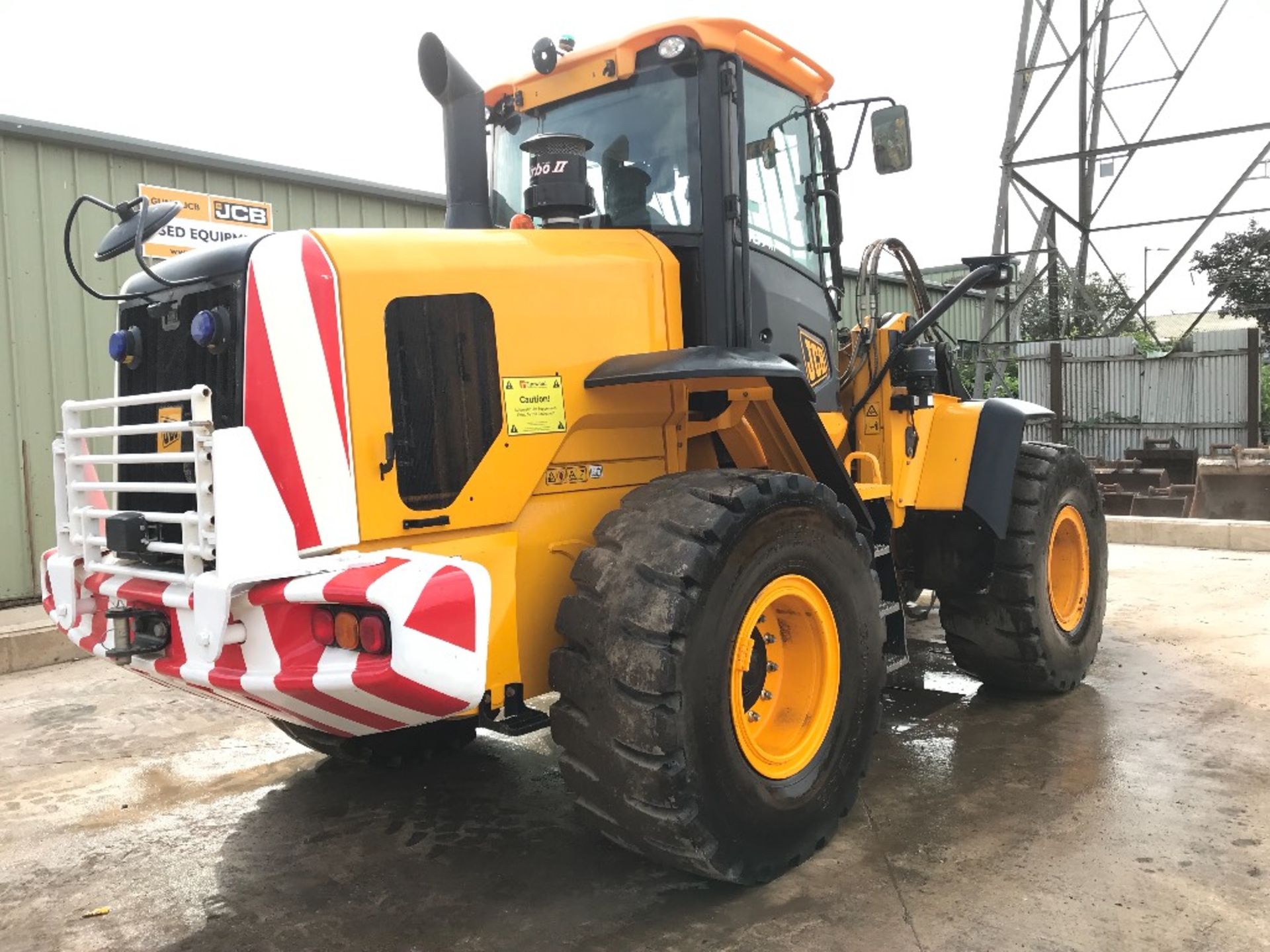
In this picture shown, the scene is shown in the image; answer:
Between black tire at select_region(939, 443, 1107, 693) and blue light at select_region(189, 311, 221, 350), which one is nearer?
blue light at select_region(189, 311, 221, 350)

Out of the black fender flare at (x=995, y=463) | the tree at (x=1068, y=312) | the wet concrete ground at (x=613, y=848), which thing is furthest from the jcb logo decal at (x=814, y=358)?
the tree at (x=1068, y=312)

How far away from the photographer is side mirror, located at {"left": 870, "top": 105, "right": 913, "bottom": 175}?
4.35 meters

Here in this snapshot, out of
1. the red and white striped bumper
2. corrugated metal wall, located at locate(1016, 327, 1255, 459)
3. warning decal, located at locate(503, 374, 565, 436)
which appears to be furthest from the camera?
corrugated metal wall, located at locate(1016, 327, 1255, 459)

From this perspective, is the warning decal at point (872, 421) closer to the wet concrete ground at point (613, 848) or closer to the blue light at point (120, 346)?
the wet concrete ground at point (613, 848)

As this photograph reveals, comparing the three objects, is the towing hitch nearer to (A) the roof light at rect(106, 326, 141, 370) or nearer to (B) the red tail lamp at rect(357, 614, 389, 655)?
(B) the red tail lamp at rect(357, 614, 389, 655)

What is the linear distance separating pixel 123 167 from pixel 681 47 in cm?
557

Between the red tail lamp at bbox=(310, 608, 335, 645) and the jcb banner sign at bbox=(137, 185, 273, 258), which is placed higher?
the jcb banner sign at bbox=(137, 185, 273, 258)

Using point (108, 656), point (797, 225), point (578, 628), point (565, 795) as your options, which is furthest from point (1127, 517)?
point (108, 656)

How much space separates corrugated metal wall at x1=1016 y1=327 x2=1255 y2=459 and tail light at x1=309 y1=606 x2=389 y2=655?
11.7m

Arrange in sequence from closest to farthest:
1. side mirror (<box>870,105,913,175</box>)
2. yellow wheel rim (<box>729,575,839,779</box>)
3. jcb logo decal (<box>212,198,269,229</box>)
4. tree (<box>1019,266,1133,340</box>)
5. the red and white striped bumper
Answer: the red and white striped bumper → yellow wheel rim (<box>729,575,839,779</box>) → side mirror (<box>870,105,913,175</box>) → jcb logo decal (<box>212,198,269,229</box>) → tree (<box>1019,266,1133,340</box>)

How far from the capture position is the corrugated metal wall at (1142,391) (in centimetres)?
1259

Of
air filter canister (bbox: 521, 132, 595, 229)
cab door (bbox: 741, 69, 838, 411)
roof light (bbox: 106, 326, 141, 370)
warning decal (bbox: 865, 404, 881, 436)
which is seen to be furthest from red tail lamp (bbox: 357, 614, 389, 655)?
warning decal (bbox: 865, 404, 881, 436)

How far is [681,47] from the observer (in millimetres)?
3645

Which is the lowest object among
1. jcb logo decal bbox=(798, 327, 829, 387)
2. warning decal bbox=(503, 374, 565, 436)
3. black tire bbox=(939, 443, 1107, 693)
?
black tire bbox=(939, 443, 1107, 693)
